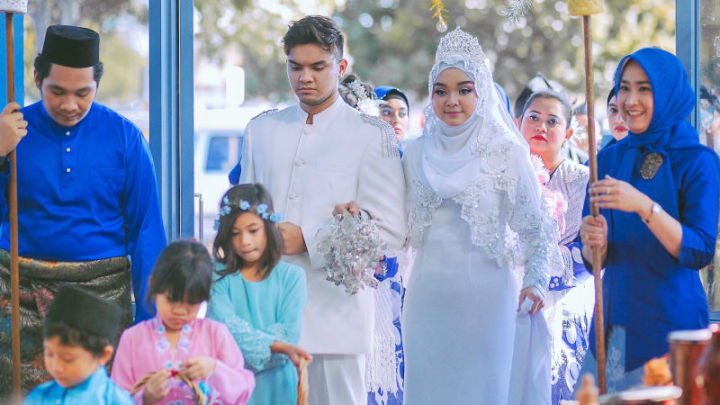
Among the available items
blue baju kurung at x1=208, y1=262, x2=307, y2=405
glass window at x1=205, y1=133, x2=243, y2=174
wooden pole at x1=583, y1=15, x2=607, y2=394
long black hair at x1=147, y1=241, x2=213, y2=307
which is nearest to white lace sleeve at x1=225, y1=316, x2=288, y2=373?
blue baju kurung at x1=208, y1=262, x2=307, y2=405

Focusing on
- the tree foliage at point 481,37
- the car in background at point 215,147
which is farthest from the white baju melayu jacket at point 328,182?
Result: the tree foliage at point 481,37

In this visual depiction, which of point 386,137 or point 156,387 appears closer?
point 156,387

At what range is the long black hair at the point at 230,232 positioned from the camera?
10.4 feet

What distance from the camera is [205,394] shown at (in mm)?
2873

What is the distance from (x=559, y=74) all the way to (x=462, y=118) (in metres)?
14.1

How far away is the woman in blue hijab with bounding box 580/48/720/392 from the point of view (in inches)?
126

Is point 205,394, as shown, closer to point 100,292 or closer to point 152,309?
point 152,309

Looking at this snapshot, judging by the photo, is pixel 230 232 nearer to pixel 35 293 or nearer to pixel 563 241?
pixel 35 293

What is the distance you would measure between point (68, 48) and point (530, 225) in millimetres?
1772

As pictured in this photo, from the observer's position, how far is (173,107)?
4484 mm

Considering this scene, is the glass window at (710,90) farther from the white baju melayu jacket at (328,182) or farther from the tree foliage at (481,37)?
the tree foliage at (481,37)

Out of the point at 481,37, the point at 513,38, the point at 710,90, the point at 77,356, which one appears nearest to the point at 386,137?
the point at 77,356

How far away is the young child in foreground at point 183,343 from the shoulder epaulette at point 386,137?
0.86 meters

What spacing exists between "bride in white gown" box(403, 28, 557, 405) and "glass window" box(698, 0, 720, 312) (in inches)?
39.9
